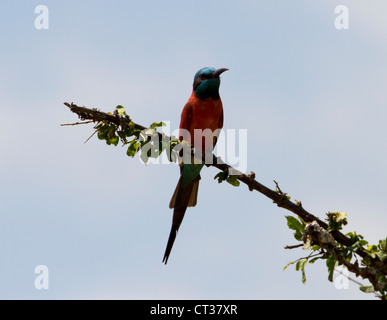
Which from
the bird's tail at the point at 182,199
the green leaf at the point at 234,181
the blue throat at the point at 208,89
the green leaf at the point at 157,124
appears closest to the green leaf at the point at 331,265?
the green leaf at the point at 234,181

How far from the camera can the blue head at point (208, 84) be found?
7086mm

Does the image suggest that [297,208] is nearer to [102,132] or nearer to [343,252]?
[343,252]

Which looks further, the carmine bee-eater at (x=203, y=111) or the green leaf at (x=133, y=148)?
the carmine bee-eater at (x=203, y=111)

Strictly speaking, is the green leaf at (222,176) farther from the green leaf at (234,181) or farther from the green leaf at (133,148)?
the green leaf at (133,148)

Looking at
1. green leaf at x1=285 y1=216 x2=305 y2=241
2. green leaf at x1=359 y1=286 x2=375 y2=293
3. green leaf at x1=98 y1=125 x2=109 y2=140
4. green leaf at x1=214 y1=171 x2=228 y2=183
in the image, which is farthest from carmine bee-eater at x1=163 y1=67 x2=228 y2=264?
green leaf at x1=359 y1=286 x2=375 y2=293

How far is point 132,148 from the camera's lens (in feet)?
12.9

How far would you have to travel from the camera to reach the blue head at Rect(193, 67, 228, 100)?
23.2 feet

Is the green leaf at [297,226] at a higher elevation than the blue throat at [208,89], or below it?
below

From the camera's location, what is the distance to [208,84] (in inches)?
279

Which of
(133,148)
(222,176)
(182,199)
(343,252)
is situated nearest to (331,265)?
(343,252)

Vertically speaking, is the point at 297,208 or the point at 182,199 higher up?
the point at 182,199

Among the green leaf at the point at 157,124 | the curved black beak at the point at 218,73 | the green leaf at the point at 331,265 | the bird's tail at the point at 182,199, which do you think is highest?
the curved black beak at the point at 218,73

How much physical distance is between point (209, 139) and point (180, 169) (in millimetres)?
868

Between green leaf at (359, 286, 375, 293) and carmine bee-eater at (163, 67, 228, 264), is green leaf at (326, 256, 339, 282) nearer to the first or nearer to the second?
green leaf at (359, 286, 375, 293)
